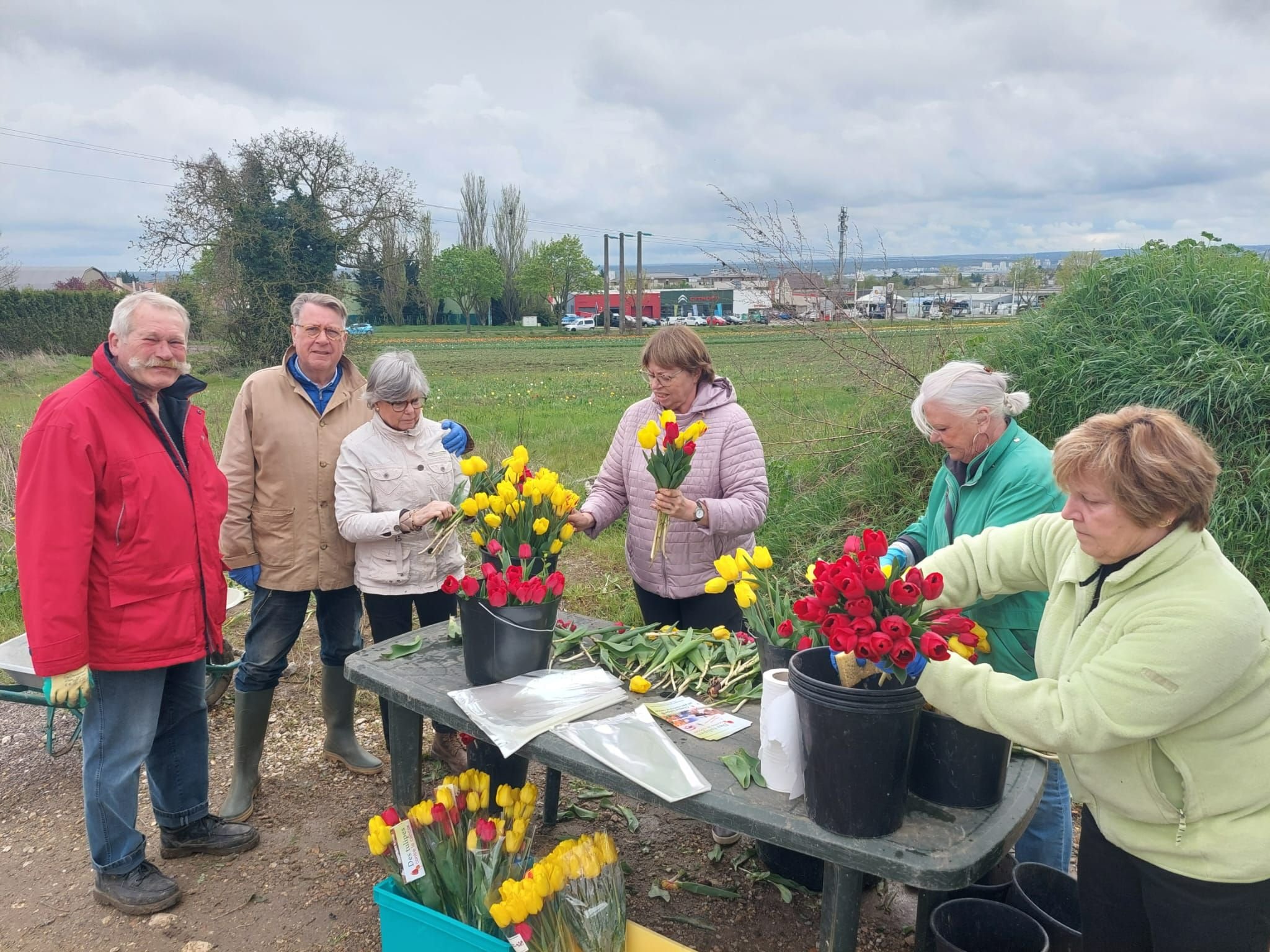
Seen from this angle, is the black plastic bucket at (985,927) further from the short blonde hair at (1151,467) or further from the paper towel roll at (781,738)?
the short blonde hair at (1151,467)

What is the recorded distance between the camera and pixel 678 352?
11.3 ft

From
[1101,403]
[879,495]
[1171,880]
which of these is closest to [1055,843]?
[1171,880]

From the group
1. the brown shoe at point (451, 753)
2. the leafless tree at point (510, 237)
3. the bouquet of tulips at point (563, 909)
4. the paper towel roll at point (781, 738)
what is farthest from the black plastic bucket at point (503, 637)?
the leafless tree at point (510, 237)

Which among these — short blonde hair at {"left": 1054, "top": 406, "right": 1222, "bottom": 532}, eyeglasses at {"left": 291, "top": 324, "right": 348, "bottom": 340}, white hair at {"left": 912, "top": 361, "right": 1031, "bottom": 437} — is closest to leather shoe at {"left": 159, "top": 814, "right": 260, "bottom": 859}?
eyeglasses at {"left": 291, "top": 324, "right": 348, "bottom": 340}

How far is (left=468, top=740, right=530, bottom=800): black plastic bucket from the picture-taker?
10.9 ft

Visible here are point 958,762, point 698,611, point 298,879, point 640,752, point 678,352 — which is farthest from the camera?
point 698,611

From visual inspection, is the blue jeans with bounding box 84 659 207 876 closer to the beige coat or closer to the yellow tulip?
the beige coat

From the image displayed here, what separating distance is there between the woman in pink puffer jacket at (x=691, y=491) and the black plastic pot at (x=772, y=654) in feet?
3.68

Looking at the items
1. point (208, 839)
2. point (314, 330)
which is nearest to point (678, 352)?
point (314, 330)

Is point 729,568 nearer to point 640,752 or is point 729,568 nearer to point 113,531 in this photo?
point 640,752

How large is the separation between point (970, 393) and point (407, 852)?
6.63ft

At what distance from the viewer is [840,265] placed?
6590 millimetres

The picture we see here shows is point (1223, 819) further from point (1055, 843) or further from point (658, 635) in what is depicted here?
point (658, 635)

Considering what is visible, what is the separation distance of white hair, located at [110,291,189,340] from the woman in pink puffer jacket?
5.15ft
